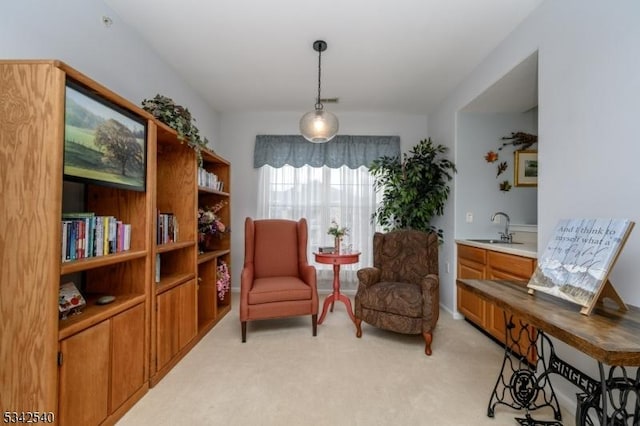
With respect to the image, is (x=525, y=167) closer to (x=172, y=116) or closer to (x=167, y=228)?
(x=172, y=116)

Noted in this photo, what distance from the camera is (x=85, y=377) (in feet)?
4.36

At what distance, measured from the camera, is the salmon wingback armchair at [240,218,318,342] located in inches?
100

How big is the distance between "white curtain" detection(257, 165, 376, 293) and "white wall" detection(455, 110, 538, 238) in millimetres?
1259

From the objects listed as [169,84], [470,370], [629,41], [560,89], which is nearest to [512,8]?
[560,89]

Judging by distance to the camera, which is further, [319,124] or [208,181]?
[208,181]

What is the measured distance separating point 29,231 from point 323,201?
10.3ft

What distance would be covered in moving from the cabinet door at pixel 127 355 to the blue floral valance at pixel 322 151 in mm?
2693

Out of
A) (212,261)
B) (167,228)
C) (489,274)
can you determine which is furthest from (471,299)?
(167,228)

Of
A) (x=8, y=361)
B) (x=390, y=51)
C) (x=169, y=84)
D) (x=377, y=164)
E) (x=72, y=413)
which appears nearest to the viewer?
(x=8, y=361)

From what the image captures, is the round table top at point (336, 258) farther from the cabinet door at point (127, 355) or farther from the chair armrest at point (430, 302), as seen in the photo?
the cabinet door at point (127, 355)

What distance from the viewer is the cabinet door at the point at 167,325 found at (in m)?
1.92

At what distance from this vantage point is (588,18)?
5.18 ft

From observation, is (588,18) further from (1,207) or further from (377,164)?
(1,207)

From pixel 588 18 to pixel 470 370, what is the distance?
2.31 m
